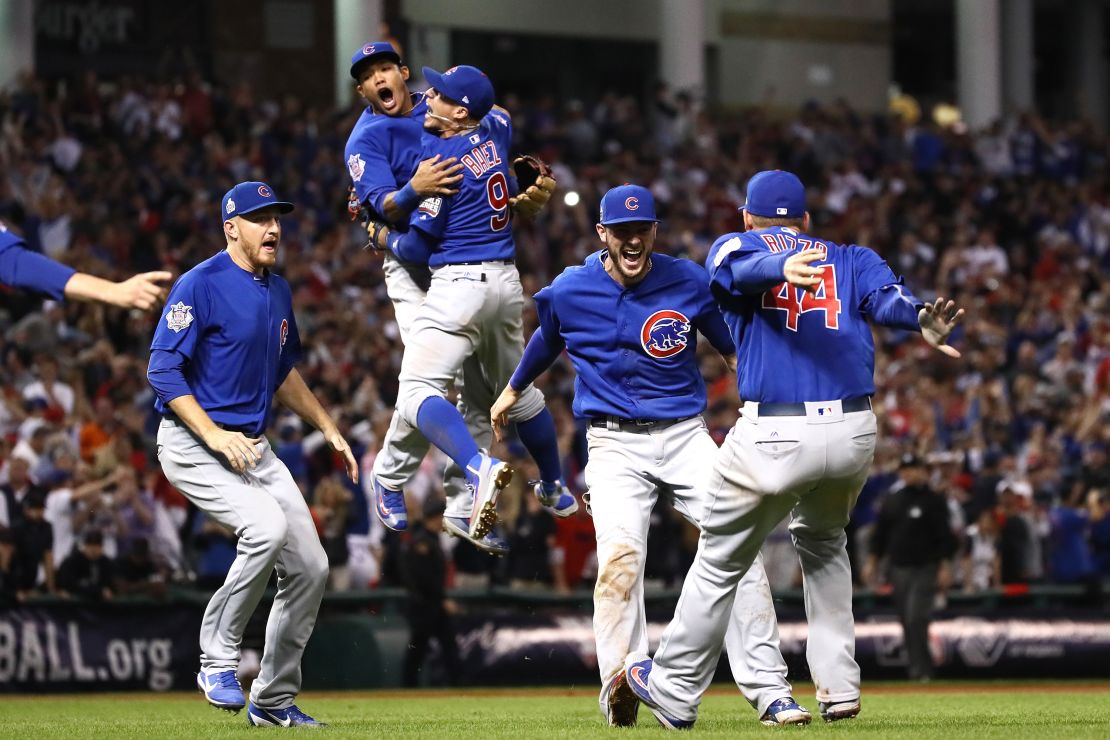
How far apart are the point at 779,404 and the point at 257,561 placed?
9.35 feet

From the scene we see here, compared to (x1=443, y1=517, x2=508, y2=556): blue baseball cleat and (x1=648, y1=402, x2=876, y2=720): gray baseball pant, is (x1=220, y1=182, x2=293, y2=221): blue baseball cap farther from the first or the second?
(x1=648, y1=402, x2=876, y2=720): gray baseball pant

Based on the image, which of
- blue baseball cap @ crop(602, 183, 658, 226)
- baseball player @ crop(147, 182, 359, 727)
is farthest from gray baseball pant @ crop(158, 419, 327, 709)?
blue baseball cap @ crop(602, 183, 658, 226)

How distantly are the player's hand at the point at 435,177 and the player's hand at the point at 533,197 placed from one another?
50 cm

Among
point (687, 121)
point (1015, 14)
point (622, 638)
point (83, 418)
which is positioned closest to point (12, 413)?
point (83, 418)

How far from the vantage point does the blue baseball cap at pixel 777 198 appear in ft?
29.0

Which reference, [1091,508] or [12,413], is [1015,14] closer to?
[1091,508]

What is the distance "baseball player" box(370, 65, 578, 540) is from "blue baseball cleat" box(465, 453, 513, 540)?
733 millimetres

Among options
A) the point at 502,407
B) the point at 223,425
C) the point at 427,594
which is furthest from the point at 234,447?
the point at 427,594

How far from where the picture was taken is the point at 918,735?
817 centimetres

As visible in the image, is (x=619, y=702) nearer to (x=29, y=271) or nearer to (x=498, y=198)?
(x=498, y=198)

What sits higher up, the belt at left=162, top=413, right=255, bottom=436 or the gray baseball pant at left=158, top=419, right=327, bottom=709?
the belt at left=162, top=413, right=255, bottom=436

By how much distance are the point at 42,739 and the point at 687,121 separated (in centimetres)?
2106

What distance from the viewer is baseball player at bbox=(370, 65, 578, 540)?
10.5 metres

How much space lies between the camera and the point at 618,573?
30.2 ft
